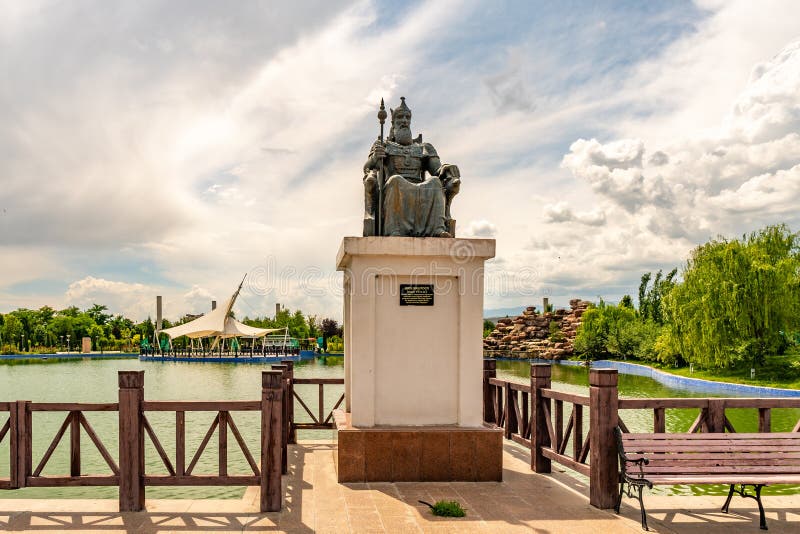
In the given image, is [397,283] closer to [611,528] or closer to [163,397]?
[611,528]

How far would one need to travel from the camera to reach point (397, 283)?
660 centimetres

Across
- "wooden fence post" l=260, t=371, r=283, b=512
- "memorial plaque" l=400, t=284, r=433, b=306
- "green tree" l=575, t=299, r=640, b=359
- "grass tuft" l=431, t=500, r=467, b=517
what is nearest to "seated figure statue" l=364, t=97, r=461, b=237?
"memorial plaque" l=400, t=284, r=433, b=306

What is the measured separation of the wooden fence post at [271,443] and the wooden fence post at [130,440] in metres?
1.06

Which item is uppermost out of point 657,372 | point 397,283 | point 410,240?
point 410,240

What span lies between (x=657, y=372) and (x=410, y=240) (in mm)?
25817

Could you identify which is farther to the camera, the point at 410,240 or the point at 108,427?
the point at 108,427

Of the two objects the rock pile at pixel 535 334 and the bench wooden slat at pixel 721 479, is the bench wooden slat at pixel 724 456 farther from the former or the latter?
the rock pile at pixel 535 334

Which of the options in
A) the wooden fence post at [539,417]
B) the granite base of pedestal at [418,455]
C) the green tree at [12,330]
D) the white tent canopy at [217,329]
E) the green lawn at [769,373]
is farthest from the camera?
the green tree at [12,330]

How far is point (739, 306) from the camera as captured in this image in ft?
78.3

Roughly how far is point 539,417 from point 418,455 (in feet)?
4.74

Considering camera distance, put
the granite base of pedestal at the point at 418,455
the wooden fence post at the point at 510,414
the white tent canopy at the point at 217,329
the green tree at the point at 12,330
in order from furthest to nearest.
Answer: the green tree at the point at 12,330
the white tent canopy at the point at 217,329
the wooden fence post at the point at 510,414
the granite base of pedestal at the point at 418,455

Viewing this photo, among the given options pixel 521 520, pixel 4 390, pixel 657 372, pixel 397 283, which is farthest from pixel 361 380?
pixel 657 372

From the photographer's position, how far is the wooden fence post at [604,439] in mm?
5395

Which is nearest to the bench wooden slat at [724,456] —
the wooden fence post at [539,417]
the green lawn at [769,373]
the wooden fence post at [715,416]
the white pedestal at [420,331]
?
the wooden fence post at [715,416]
